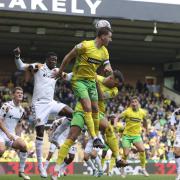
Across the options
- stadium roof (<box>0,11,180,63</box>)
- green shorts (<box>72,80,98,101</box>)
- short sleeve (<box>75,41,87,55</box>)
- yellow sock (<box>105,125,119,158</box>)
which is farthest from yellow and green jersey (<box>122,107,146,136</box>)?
stadium roof (<box>0,11,180,63</box>)

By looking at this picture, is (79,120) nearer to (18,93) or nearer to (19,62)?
(18,93)

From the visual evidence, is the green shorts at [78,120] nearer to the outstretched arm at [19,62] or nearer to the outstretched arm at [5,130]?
the outstretched arm at [5,130]

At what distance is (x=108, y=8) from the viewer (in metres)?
22.7

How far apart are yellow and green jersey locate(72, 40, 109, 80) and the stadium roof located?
1378 cm

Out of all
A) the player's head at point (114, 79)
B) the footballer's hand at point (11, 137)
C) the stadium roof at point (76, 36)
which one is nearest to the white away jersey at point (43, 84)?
the player's head at point (114, 79)

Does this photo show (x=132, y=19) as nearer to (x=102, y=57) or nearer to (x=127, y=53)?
(x=127, y=53)

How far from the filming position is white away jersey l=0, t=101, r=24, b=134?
11.3 m

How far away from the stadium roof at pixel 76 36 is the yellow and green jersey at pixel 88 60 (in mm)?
13783

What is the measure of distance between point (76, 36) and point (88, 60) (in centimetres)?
1848

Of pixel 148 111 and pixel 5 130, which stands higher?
pixel 148 111

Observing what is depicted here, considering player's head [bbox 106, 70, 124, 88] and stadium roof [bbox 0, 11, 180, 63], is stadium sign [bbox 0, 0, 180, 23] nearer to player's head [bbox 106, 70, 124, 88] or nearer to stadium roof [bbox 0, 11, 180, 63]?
stadium roof [bbox 0, 11, 180, 63]

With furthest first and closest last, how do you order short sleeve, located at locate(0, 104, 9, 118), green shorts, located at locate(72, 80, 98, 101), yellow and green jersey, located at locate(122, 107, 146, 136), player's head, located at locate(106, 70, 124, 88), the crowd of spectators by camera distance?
the crowd of spectators, yellow and green jersey, located at locate(122, 107, 146, 136), short sleeve, located at locate(0, 104, 9, 118), player's head, located at locate(106, 70, 124, 88), green shorts, located at locate(72, 80, 98, 101)

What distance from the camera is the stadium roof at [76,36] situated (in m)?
25.0

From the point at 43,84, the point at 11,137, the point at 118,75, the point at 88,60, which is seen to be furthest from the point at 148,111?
the point at 88,60
